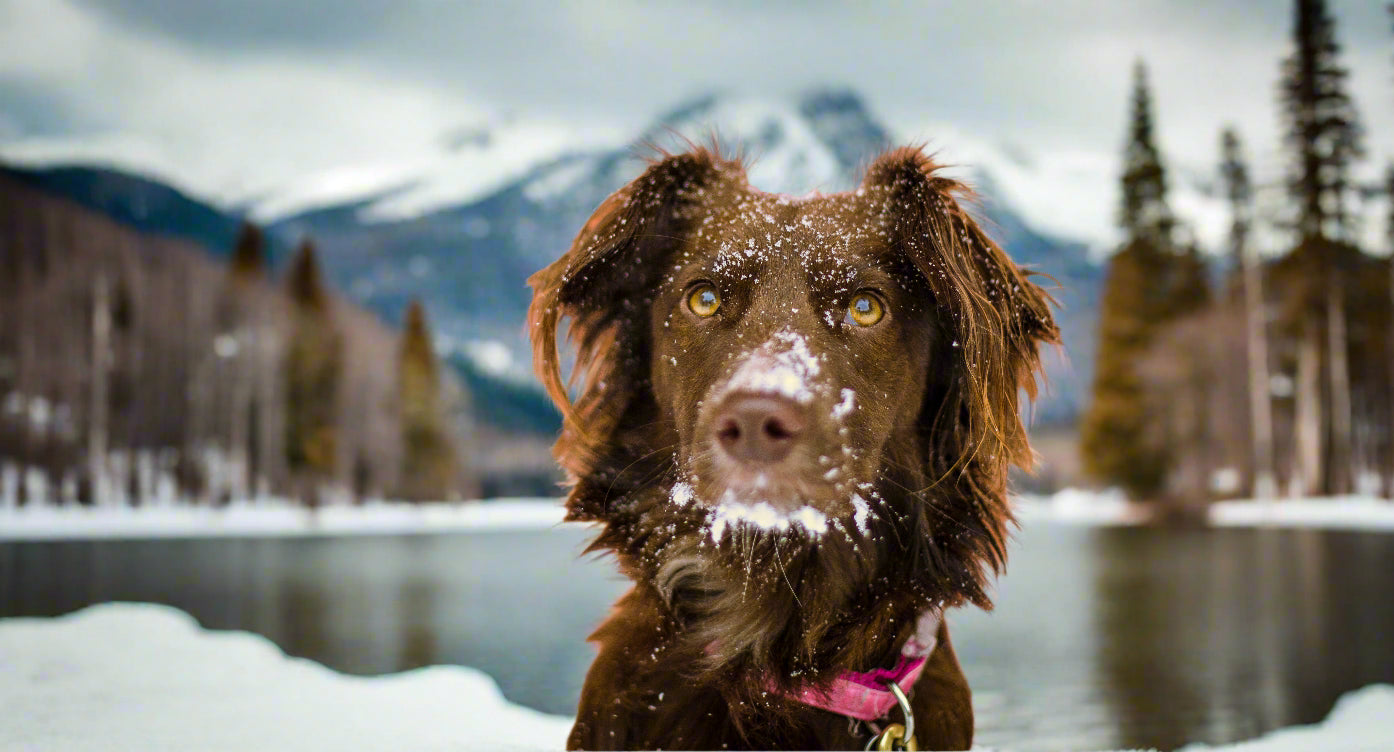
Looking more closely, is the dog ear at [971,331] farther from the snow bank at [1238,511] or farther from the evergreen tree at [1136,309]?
the evergreen tree at [1136,309]

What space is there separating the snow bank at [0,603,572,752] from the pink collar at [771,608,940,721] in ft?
3.20

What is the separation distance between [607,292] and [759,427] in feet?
3.44

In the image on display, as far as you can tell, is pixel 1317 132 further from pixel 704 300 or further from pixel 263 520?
pixel 263 520

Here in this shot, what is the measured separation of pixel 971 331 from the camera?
2434mm

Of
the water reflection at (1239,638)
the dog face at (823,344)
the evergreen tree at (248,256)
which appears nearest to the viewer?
the dog face at (823,344)

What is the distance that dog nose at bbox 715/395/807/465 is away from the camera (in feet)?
6.29

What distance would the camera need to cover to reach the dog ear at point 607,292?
2.71m

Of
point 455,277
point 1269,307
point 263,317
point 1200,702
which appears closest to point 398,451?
point 263,317

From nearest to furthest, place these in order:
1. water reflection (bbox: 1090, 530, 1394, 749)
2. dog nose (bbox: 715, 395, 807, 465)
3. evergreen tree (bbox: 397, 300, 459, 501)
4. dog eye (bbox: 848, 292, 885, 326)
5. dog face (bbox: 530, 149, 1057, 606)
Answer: dog nose (bbox: 715, 395, 807, 465) → dog face (bbox: 530, 149, 1057, 606) → dog eye (bbox: 848, 292, 885, 326) → water reflection (bbox: 1090, 530, 1394, 749) → evergreen tree (bbox: 397, 300, 459, 501)

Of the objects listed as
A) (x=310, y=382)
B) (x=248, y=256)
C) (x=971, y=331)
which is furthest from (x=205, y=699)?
(x=248, y=256)

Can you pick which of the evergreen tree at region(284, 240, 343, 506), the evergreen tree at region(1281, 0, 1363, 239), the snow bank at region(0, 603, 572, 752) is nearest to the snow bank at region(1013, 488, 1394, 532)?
the snow bank at region(0, 603, 572, 752)

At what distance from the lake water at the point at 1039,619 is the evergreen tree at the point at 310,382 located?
1645 cm

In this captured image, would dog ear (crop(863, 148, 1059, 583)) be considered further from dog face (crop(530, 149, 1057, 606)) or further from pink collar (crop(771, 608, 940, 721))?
pink collar (crop(771, 608, 940, 721))

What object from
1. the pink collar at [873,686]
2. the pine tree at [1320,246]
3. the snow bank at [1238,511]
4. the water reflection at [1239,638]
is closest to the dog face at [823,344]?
the pink collar at [873,686]
